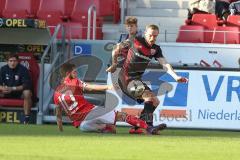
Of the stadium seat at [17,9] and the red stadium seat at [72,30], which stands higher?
the stadium seat at [17,9]

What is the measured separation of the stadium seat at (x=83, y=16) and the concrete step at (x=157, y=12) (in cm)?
117

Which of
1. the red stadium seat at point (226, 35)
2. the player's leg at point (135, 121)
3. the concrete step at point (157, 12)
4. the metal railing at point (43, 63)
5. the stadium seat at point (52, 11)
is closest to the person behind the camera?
the player's leg at point (135, 121)

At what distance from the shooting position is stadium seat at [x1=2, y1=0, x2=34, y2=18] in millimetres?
Answer: 19656

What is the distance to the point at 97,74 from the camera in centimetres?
1717

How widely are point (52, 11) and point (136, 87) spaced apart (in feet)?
23.6

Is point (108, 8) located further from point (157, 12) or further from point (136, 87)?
point (136, 87)

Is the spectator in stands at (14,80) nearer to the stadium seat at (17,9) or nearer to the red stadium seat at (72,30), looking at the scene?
the red stadium seat at (72,30)

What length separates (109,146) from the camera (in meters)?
10.7

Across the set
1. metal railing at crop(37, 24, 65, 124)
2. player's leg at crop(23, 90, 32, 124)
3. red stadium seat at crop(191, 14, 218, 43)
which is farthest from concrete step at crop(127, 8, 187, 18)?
player's leg at crop(23, 90, 32, 124)

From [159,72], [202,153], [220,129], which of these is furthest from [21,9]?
[202,153]

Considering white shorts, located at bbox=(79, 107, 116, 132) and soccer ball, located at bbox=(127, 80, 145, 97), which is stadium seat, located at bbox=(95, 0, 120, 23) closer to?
white shorts, located at bbox=(79, 107, 116, 132)

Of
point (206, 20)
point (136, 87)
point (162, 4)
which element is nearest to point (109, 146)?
point (136, 87)

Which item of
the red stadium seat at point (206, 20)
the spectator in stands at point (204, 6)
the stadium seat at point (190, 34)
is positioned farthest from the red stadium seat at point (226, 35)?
the spectator in stands at point (204, 6)

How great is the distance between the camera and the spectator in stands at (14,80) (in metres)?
16.9
